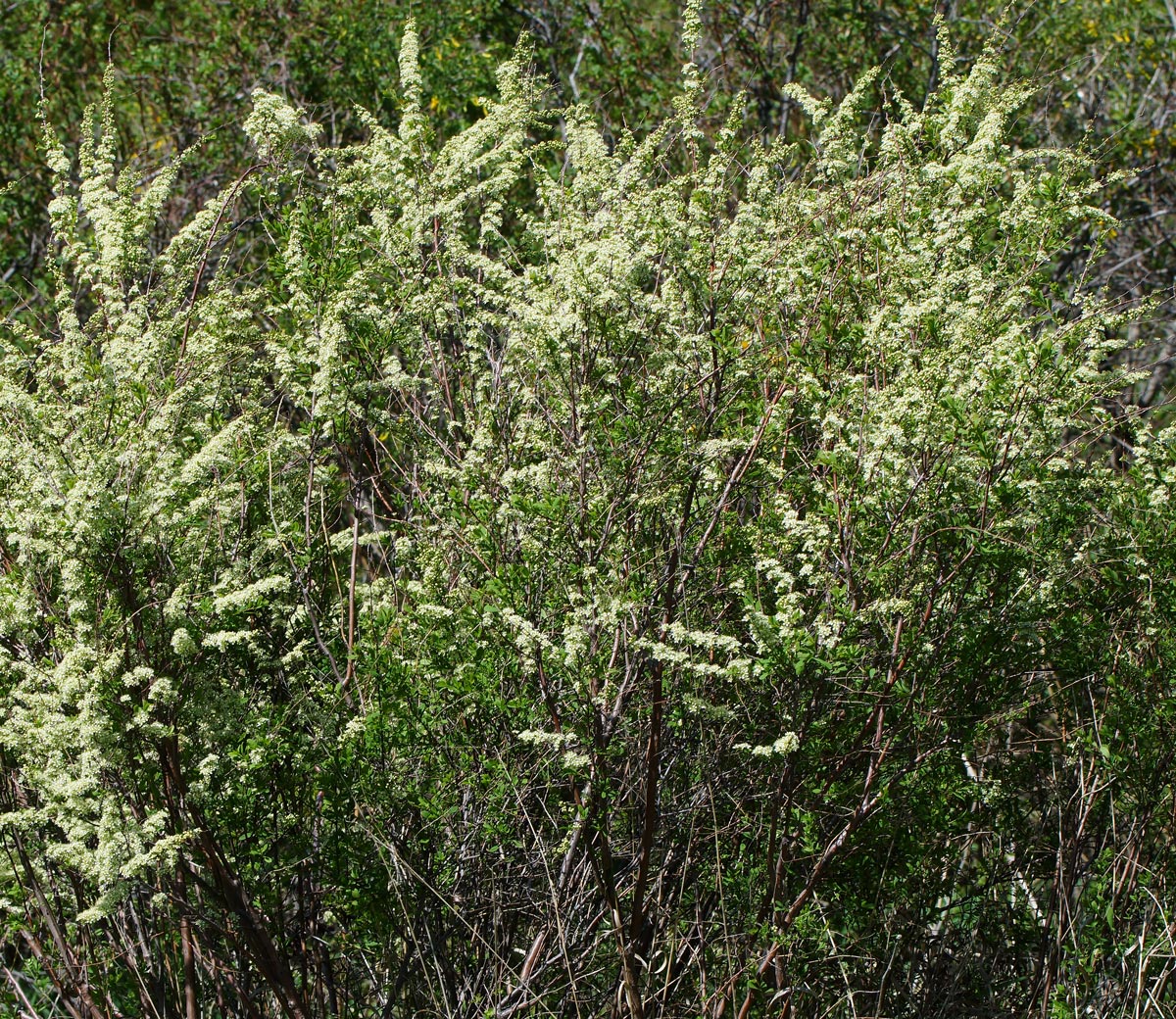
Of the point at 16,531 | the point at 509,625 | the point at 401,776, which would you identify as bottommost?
the point at 401,776

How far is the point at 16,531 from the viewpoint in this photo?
3324mm

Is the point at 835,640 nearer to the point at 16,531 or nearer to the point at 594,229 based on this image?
the point at 594,229

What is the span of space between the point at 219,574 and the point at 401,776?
0.77 m

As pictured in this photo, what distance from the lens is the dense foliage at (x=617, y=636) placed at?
3.42 m

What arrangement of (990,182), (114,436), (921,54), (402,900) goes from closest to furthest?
1. (114,436)
2. (402,900)
3. (990,182)
4. (921,54)

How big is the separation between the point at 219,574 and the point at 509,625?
811 mm

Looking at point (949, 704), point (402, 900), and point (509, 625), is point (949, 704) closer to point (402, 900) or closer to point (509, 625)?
point (509, 625)

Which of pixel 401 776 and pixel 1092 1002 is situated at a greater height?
pixel 401 776

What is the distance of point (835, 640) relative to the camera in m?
3.33

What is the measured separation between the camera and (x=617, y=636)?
354cm

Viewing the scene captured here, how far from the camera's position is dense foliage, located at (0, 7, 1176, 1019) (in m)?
3.42

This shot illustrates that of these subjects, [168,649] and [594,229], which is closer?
[168,649]

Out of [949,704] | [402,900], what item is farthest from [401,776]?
[949,704]

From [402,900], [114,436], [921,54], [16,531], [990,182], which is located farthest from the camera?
[921,54]
